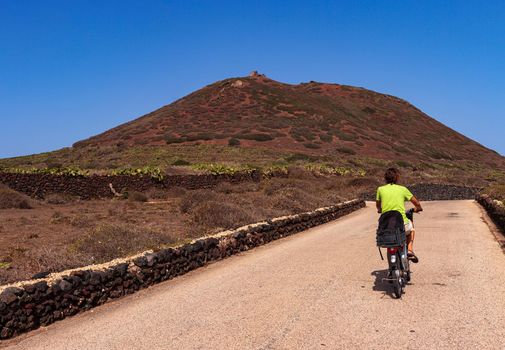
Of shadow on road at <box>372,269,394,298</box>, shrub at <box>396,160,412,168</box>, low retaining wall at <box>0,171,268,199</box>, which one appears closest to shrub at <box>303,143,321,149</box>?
shrub at <box>396,160,412,168</box>

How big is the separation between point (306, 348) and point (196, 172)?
2868 centimetres

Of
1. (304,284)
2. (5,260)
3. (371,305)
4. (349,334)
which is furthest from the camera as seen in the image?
(5,260)

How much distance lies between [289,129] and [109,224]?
201 ft

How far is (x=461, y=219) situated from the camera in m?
21.3

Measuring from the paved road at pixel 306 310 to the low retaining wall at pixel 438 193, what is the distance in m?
26.5

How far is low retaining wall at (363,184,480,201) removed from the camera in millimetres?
37844

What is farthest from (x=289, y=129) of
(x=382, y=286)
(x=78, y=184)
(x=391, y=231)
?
(x=391, y=231)

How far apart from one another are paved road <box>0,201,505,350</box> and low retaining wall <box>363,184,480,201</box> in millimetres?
26455

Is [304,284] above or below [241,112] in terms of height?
below

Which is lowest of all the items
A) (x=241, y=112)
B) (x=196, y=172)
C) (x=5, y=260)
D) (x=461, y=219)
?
(x=461, y=219)

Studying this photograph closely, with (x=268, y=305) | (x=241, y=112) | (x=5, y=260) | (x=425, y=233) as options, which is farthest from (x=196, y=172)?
(x=241, y=112)

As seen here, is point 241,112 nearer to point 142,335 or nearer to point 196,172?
point 196,172

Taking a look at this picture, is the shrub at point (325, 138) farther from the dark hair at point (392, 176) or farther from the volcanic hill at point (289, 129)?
the dark hair at point (392, 176)

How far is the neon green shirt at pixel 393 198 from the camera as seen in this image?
852cm
